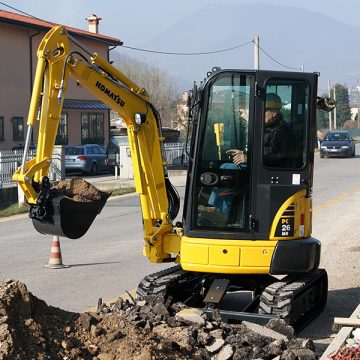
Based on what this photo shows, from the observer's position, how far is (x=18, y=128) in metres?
44.1

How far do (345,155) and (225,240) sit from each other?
4083 centimetres

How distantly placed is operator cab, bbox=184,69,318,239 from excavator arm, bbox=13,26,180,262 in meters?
0.59

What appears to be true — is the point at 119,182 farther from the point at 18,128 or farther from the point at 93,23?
the point at 93,23

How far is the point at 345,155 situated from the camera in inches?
1913

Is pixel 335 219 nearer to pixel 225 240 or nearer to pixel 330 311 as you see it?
pixel 330 311

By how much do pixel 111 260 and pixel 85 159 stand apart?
2513 centimetres

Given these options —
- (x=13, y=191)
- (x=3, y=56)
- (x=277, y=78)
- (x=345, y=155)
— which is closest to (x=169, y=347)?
(x=277, y=78)

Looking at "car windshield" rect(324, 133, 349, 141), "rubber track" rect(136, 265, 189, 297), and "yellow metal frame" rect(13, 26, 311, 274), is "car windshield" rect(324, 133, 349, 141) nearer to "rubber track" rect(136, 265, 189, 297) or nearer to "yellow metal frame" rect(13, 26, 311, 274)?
"yellow metal frame" rect(13, 26, 311, 274)

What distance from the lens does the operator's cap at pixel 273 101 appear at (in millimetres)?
8969

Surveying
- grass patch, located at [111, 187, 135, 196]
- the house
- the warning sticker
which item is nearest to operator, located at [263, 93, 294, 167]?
the warning sticker

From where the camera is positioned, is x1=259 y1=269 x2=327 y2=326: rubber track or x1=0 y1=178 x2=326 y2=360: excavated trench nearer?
x1=0 y1=178 x2=326 y2=360: excavated trench

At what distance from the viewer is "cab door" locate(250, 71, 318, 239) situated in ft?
29.2

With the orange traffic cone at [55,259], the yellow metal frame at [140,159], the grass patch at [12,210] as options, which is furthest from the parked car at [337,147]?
→ the yellow metal frame at [140,159]

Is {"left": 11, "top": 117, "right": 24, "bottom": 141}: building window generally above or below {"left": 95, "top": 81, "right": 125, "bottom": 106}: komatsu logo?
below
